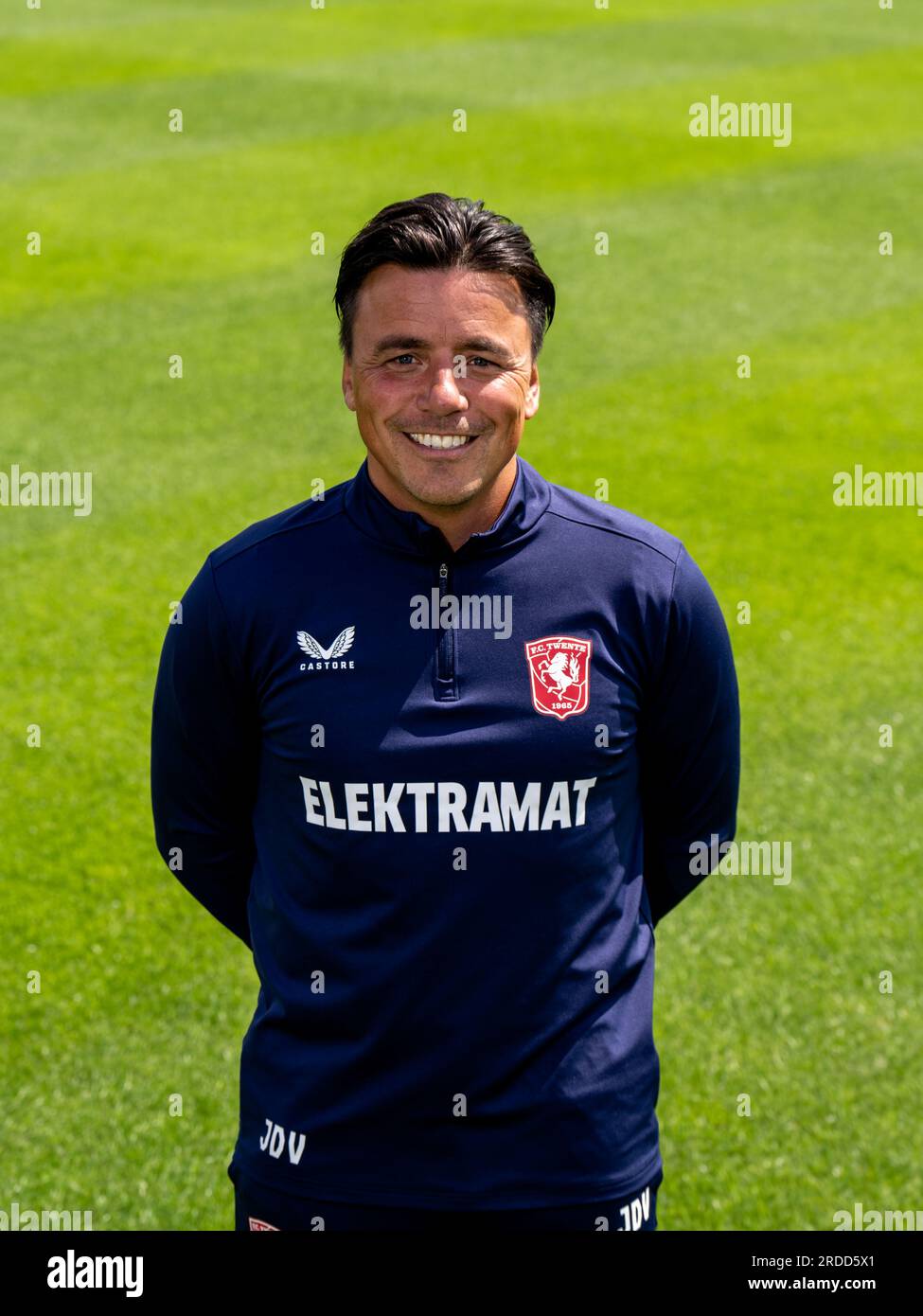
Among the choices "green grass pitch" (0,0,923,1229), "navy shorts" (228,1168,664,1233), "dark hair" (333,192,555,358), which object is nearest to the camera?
"navy shorts" (228,1168,664,1233)

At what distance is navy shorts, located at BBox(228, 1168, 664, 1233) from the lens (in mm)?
2523

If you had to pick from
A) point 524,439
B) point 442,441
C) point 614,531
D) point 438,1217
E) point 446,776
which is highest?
point 524,439

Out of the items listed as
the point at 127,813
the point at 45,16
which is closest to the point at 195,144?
the point at 45,16

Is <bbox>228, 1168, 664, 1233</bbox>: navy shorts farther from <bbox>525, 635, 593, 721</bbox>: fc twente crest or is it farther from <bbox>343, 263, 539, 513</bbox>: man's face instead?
<bbox>343, 263, 539, 513</bbox>: man's face

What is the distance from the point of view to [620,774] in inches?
106

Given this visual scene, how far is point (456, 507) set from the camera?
2.68m

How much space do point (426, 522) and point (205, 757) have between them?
67 centimetres

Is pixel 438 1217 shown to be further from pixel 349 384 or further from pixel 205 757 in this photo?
pixel 349 384

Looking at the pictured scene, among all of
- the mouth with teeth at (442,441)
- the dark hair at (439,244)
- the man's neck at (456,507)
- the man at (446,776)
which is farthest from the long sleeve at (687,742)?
the dark hair at (439,244)

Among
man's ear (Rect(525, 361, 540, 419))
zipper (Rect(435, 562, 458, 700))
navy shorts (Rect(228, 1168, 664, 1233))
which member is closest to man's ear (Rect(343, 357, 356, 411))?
man's ear (Rect(525, 361, 540, 419))

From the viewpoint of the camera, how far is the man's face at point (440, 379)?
2635 millimetres

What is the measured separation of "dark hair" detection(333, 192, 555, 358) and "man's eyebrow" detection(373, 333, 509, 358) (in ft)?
0.40

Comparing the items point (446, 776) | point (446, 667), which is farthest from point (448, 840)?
point (446, 667)

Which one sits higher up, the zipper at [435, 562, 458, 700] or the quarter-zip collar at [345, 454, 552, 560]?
the quarter-zip collar at [345, 454, 552, 560]
